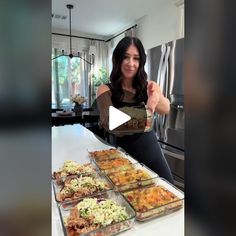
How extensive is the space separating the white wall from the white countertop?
813 millimetres

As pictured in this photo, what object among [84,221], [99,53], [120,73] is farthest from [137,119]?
[99,53]

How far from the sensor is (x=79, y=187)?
73cm

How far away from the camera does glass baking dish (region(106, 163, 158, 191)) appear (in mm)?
749

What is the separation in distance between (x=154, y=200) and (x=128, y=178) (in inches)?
6.7

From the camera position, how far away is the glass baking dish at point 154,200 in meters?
0.61

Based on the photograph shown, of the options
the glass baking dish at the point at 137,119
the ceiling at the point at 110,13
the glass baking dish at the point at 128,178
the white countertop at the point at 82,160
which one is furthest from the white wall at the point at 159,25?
the white countertop at the point at 82,160

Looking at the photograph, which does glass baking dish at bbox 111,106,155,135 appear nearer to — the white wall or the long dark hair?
the long dark hair

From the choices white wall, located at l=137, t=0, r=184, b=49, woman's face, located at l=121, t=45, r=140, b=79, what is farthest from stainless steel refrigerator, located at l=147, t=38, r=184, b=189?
woman's face, located at l=121, t=45, r=140, b=79

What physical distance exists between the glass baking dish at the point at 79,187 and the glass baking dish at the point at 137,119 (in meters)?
0.28

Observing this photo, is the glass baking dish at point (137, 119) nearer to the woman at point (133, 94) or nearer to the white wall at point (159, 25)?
the woman at point (133, 94)
